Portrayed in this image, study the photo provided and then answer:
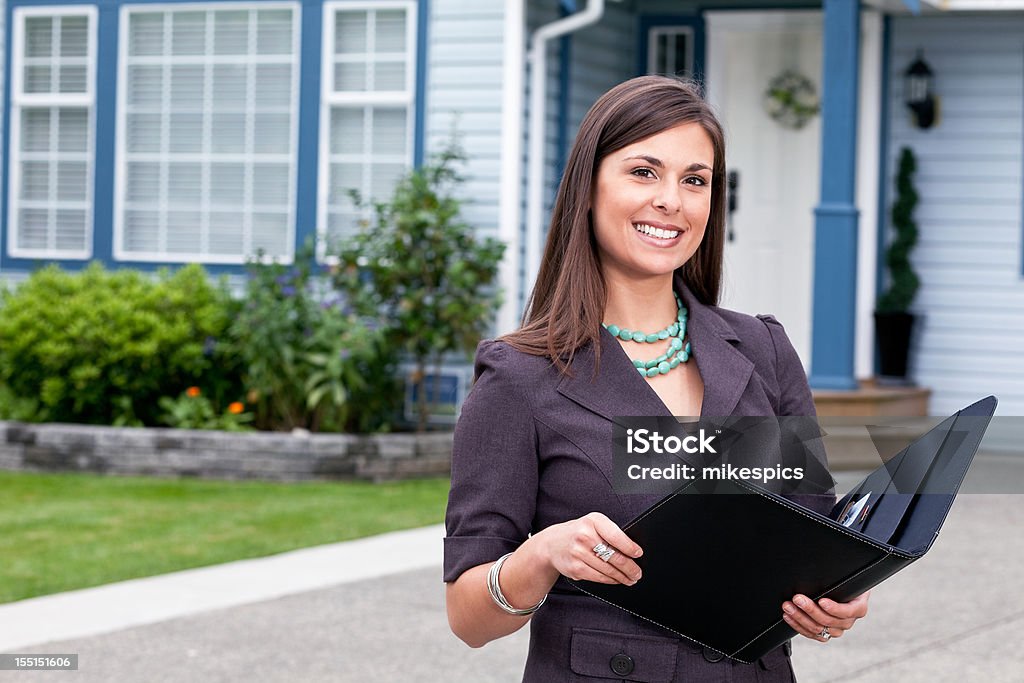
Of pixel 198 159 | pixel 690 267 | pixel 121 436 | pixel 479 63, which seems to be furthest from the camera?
pixel 198 159

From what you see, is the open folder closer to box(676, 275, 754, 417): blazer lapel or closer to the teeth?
box(676, 275, 754, 417): blazer lapel

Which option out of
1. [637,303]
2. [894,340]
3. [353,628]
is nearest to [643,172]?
[637,303]

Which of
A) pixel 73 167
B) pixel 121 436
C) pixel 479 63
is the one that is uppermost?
pixel 479 63

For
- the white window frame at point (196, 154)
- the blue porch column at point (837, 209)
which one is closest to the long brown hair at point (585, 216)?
the blue porch column at point (837, 209)

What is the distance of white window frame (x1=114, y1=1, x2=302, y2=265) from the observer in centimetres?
1051

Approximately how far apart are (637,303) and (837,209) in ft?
25.3

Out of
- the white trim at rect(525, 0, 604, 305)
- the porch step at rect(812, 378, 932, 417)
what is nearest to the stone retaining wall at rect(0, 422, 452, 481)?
the white trim at rect(525, 0, 604, 305)

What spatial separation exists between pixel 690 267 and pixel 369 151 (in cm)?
841

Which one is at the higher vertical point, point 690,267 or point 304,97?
point 304,97

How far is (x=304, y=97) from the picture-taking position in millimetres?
10430

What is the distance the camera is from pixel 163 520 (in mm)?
7770

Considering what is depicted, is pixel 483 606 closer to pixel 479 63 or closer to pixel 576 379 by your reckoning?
pixel 576 379

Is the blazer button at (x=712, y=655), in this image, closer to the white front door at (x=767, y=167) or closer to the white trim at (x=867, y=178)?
the white trim at (x=867, y=178)

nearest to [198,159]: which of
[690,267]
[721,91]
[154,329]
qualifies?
[154,329]
